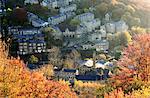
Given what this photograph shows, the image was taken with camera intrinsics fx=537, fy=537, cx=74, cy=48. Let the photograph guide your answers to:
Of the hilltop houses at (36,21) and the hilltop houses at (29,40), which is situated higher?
the hilltop houses at (36,21)

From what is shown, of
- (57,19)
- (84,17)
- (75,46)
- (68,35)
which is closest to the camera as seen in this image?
(75,46)

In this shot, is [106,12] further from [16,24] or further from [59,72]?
[59,72]

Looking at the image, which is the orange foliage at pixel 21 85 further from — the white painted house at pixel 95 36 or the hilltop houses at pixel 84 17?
the hilltop houses at pixel 84 17

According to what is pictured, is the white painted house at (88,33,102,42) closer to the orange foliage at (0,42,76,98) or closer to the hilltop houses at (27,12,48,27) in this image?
the hilltop houses at (27,12,48,27)

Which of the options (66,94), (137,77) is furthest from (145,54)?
(66,94)

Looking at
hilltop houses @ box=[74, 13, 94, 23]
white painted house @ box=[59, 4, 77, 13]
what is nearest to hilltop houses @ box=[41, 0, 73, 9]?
white painted house @ box=[59, 4, 77, 13]

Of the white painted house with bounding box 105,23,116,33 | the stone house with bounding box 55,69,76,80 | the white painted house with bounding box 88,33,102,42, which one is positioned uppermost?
the white painted house with bounding box 105,23,116,33

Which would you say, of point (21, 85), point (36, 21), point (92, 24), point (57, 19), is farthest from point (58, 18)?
point (21, 85)

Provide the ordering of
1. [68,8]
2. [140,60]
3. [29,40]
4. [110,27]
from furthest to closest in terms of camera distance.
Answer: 1. [68,8]
2. [110,27]
3. [29,40]
4. [140,60]

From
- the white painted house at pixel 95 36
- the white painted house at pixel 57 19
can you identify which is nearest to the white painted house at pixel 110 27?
the white painted house at pixel 95 36

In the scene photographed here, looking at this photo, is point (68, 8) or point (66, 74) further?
point (68, 8)

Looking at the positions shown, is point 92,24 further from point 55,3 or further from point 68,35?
point 55,3
